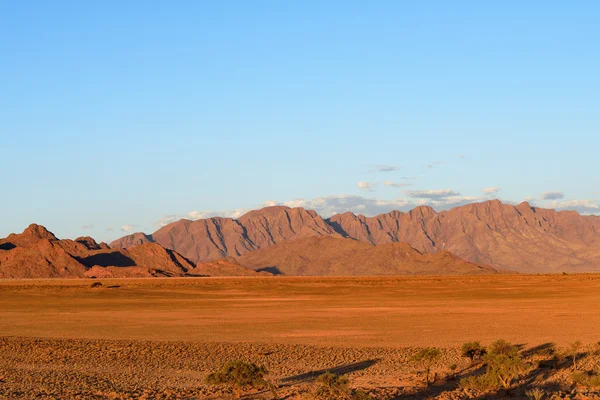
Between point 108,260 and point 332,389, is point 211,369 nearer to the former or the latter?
point 332,389

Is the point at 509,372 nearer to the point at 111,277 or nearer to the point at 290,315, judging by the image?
the point at 290,315

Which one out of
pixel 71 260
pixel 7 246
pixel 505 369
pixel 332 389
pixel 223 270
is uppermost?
pixel 7 246

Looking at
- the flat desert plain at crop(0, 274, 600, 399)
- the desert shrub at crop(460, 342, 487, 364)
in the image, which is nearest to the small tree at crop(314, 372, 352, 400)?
the flat desert plain at crop(0, 274, 600, 399)

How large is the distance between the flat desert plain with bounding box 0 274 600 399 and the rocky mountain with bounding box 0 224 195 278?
71.0 meters

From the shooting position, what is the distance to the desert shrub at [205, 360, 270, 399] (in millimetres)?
15766

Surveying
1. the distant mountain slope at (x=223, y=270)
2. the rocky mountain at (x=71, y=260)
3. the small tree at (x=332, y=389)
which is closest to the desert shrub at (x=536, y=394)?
the small tree at (x=332, y=389)

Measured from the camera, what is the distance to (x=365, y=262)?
174 metres

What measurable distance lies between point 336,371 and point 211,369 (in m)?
3.58

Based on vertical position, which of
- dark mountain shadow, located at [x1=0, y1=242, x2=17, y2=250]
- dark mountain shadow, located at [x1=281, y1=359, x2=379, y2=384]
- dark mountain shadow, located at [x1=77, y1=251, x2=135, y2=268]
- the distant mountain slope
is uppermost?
dark mountain shadow, located at [x1=0, y1=242, x2=17, y2=250]

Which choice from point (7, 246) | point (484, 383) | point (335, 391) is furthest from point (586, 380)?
point (7, 246)

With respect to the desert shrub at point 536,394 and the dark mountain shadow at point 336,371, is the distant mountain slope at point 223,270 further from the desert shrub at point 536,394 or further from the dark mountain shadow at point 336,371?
the desert shrub at point 536,394

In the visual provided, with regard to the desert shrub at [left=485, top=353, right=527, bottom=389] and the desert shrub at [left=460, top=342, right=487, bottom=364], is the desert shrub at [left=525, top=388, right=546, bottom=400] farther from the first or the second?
the desert shrub at [left=460, top=342, right=487, bottom=364]

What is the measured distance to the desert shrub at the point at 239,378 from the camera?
1577 centimetres

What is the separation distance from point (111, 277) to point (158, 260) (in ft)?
74.0
